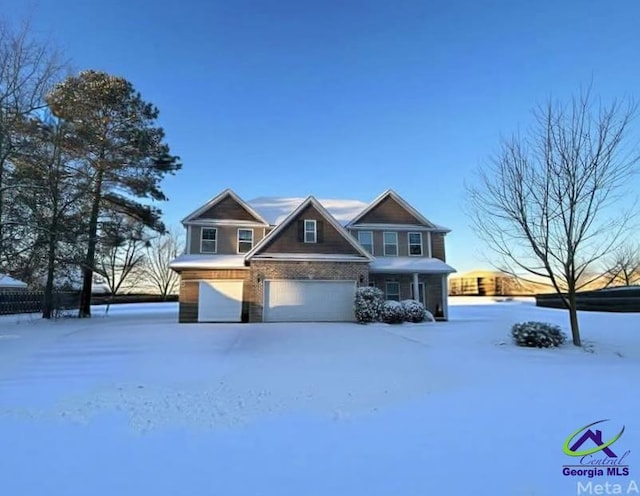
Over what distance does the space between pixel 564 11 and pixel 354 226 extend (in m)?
12.8

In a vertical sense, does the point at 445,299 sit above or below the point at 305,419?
above

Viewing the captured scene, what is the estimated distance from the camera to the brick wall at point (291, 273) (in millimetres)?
17453

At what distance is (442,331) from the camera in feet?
47.2

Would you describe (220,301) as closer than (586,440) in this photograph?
No

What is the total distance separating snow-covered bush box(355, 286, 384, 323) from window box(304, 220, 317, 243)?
352 cm

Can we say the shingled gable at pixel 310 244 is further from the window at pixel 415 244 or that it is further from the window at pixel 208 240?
the window at pixel 415 244

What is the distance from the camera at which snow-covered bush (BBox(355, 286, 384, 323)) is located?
17.0 meters

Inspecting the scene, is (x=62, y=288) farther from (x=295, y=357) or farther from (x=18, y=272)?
(x=295, y=357)

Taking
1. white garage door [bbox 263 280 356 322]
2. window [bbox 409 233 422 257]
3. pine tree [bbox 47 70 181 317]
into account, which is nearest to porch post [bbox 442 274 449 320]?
window [bbox 409 233 422 257]

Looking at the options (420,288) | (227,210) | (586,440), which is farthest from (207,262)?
(586,440)

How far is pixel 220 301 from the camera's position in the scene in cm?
1820

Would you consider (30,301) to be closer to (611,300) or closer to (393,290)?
(393,290)

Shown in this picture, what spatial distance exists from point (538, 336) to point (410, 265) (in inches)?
371

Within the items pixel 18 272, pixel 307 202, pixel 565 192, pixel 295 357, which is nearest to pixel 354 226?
pixel 307 202
